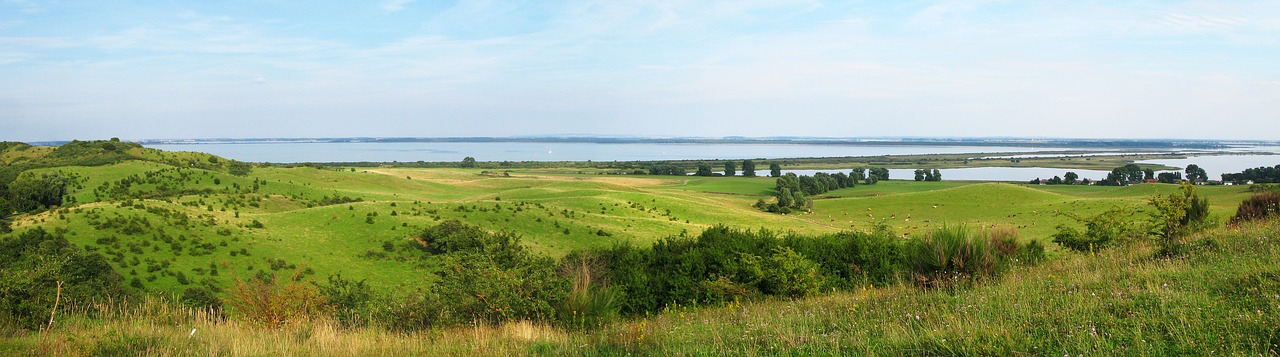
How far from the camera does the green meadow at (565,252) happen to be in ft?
21.4

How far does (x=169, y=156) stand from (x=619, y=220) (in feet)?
198

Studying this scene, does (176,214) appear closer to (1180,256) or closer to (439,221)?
(439,221)

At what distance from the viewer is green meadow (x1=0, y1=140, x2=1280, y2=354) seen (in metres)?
6.54

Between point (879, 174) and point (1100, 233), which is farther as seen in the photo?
point (879, 174)

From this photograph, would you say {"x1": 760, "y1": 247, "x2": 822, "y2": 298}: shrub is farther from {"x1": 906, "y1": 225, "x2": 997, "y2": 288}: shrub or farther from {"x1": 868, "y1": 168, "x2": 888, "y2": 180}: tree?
{"x1": 868, "y1": 168, "x2": 888, "y2": 180}: tree

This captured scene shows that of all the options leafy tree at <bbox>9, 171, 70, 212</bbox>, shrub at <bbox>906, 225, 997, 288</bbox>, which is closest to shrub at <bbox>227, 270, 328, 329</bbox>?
shrub at <bbox>906, 225, 997, 288</bbox>

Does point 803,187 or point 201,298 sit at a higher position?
point 201,298

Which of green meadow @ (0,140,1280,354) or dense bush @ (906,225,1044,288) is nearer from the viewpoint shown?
green meadow @ (0,140,1280,354)

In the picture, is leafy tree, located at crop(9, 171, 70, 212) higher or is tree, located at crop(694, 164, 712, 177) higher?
leafy tree, located at crop(9, 171, 70, 212)

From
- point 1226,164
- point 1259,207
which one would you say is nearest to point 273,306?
point 1259,207

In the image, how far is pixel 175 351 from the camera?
24.2 ft

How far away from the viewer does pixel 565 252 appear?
1394 inches

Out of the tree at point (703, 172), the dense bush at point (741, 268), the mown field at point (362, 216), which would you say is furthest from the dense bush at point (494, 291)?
the tree at point (703, 172)

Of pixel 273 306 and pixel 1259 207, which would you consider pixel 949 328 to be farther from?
pixel 1259 207
